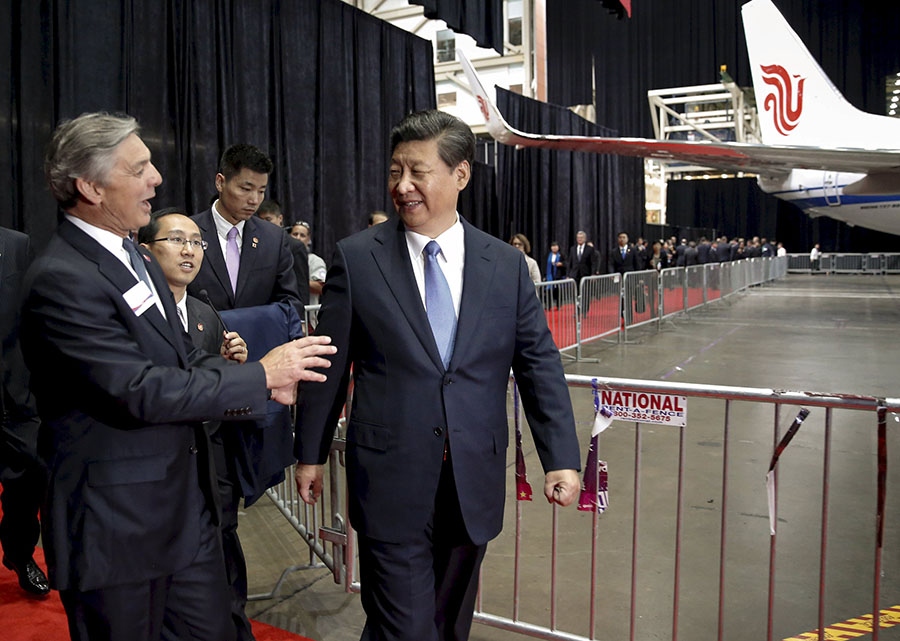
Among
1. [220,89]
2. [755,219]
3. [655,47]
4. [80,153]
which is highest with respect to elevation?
[655,47]

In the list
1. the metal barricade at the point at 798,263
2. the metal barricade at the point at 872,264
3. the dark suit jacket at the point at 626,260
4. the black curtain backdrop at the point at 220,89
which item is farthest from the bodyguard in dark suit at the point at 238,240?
the metal barricade at the point at 798,263

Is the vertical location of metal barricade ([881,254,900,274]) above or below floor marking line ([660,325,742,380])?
above

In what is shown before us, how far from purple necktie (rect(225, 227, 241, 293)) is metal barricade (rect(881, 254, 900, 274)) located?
30.8 metres

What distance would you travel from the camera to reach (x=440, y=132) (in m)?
1.76

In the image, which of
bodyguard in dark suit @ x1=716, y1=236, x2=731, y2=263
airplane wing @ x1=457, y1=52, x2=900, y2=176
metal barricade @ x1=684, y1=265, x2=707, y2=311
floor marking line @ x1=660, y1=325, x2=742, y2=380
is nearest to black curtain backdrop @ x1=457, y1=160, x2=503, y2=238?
airplane wing @ x1=457, y1=52, x2=900, y2=176

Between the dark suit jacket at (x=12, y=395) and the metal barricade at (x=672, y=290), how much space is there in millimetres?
10827

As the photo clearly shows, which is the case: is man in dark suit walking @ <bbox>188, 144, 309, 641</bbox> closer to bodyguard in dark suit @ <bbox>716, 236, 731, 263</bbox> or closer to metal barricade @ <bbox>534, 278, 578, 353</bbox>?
metal barricade @ <bbox>534, 278, 578, 353</bbox>

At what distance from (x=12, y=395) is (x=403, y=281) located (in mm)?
1970

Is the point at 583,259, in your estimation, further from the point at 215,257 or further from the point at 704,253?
the point at 215,257

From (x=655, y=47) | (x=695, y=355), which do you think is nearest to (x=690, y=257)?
(x=655, y=47)

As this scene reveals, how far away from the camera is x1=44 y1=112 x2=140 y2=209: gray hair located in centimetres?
149

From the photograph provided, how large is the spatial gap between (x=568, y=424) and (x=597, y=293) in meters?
8.19

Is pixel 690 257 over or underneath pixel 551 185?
underneath

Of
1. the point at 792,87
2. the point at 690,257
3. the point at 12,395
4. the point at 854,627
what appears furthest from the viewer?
the point at 690,257
